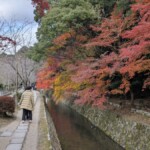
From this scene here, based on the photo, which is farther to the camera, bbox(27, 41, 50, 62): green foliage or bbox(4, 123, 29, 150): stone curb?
bbox(27, 41, 50, 62): green foliage

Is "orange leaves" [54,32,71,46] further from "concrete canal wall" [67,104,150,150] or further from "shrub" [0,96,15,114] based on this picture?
"shrub" [0,96,15,114]

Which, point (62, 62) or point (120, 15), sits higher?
point (120, 15)

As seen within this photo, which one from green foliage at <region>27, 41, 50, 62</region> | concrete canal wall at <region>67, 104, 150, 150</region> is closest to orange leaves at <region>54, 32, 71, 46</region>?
green foliage at <region>27, 41, 50, 62</region>

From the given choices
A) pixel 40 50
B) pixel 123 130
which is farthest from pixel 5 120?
pixel 40 50

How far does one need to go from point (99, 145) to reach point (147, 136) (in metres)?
3.24

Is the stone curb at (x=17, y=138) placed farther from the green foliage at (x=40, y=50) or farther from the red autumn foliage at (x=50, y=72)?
the red autumn foliage at (x=50, y=72)

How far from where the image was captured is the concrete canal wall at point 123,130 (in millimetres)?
11998

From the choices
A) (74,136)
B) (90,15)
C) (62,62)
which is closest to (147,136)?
(74,136)

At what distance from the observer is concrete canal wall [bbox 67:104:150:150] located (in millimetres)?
11998

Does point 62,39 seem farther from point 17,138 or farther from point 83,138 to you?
point 17,138

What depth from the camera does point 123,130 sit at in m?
14.6

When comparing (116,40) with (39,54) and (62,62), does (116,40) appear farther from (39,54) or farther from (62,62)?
(39,54)

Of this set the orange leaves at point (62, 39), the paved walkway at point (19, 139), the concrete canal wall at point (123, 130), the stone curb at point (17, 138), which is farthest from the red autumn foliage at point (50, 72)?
the paved walkway at point (19, 139)

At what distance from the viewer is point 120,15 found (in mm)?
17734
